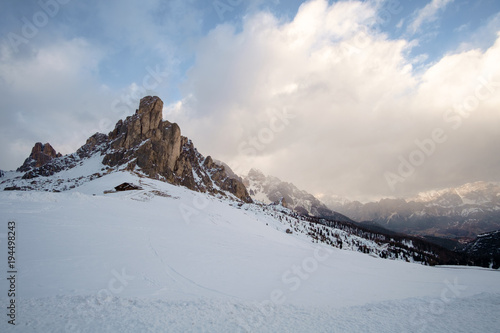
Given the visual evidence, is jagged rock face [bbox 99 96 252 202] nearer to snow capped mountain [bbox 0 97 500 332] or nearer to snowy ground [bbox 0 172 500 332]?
snow capped mountain [bbox 0 97 500 332]

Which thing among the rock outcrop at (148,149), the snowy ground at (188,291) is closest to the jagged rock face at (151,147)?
the rock outcrop at (148,149)

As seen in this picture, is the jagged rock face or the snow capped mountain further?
the jagged rock face

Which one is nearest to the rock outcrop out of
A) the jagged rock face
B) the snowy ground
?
the jagged rock face

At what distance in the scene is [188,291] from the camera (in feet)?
29.3

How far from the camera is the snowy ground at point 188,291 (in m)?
6.29

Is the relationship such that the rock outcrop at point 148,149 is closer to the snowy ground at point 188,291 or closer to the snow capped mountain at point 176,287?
the snow capped mountain at point 176,287

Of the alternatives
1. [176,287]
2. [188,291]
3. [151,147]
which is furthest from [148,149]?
[188,291]

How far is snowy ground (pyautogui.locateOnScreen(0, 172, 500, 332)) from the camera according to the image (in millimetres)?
6293

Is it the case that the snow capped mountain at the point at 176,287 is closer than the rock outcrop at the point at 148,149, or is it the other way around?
the snow capped mountain at the point at 176,287

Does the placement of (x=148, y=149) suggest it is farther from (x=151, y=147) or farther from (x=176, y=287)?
(x=176, y=287)

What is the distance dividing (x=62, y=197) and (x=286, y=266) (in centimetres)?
2422

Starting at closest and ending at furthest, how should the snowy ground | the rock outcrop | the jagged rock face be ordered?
the snowy ground → the rock outcrop → the jagged rock face

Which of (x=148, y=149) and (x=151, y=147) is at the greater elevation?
(x=151, y=147)

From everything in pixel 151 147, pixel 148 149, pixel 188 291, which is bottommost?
pixel 188 291
